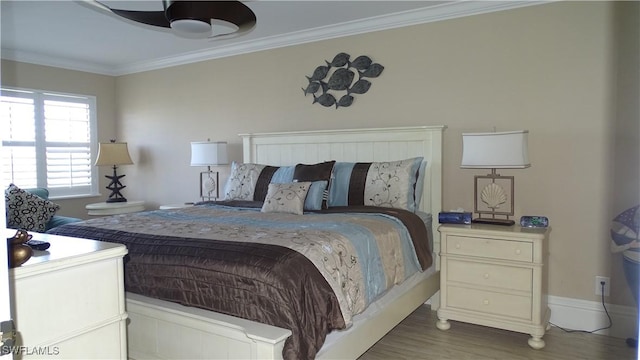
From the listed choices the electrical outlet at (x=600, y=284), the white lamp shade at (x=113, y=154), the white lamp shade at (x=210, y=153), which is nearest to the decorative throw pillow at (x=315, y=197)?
the white lamp shade at (x=210, y=153)

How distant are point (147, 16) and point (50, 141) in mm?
3605

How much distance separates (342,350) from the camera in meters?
2.03

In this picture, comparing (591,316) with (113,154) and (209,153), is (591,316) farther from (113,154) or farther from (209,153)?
(113,154)

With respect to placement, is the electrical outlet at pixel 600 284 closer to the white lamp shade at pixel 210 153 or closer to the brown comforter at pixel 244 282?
the brown comforter at pixel 244 282

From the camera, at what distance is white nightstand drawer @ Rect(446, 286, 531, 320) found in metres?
2.72

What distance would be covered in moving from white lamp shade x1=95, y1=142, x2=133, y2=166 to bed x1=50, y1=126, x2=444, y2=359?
214 centimetres

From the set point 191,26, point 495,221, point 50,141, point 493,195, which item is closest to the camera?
point 191,26


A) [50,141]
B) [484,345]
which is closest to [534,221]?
[484,345]

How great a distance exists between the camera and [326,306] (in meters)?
1.89

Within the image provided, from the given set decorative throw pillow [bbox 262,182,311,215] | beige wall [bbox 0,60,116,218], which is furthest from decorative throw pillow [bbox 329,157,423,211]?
beige wall [bbox 0,60,116,218]

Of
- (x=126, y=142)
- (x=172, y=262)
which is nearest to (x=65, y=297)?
(x=172, y=262)

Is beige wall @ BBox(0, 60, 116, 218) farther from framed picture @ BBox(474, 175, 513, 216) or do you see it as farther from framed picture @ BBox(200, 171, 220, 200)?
framed picture @ BBox(474, 175, 513, 216)

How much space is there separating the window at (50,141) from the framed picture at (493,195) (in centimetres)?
468

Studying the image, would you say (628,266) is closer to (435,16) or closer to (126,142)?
(435,16)
